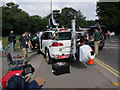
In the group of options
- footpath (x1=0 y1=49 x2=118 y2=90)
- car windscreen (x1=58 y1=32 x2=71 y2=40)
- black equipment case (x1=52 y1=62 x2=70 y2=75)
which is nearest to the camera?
footpath (x1=0 y1=49 x2=118 y2=90)

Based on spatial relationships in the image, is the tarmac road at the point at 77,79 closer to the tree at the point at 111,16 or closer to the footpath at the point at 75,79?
the footpath at the point at 75,79

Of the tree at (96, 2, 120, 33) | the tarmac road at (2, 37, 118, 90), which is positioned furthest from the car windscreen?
the tree at (96, 2, 120, 33)

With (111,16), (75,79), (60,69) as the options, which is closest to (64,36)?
(60,69)

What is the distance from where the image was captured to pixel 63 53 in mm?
6461

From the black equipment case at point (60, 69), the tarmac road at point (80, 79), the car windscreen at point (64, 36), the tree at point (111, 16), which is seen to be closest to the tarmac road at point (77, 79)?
the tarmac road at point (80, 79)

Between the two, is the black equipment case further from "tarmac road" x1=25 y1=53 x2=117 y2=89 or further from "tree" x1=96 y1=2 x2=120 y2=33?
"tree" x1=96 y1=2 x2=120 y2=33

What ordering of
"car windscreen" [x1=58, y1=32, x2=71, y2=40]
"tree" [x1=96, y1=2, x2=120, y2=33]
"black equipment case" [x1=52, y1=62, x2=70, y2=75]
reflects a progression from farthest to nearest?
"tree" [x1=96, y1=2, x2=120, y2=33] → "car windscreen" [x1=58, y1=32, x2=71, y2=40] → "black equipment case" [x1=52, y1=62, x2=70, y2=75]

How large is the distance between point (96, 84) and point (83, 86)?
0.51 metres

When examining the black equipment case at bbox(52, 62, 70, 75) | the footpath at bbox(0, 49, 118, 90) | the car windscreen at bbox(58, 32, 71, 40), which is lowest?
the footpath at bbox(0, 49, 118, 90)

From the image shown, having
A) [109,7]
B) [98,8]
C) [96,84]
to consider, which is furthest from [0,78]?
[98,8]

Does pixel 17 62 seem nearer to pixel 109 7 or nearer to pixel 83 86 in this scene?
pixel 83 86

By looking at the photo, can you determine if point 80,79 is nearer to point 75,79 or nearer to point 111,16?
point 75,79

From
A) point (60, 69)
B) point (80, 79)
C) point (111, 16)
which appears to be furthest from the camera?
point (111, 16)

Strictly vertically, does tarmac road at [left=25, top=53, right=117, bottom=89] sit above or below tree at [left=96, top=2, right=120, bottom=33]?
below
